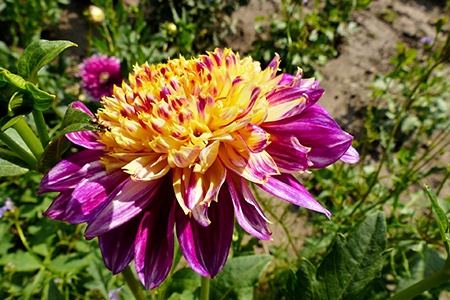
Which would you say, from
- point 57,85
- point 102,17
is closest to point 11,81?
point 57,85

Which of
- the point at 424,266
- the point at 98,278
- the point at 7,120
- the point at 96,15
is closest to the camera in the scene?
the point at 7,120

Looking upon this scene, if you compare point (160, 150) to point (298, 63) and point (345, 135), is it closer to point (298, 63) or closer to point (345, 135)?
point (345, 135)

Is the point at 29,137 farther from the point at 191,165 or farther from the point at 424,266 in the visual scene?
the point at 424,266

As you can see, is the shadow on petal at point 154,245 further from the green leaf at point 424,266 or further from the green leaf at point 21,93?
the green leaf at point 424,266

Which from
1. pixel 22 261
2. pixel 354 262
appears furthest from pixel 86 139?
pixel 22 261

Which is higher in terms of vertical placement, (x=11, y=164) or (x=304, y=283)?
(x=11, y=164)

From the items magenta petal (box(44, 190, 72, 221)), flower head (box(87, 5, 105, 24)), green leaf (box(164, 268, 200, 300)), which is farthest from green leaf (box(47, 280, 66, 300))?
flower head (box(87, 5, 105, 24))

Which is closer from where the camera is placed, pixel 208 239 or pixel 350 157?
pixel 208 239

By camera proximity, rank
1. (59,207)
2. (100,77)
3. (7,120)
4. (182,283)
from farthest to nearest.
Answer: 1. (100,77)
2. (182,283)
3. (59,207)
4. (7,120)
